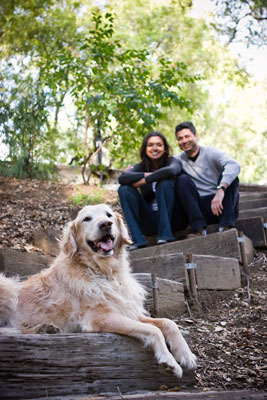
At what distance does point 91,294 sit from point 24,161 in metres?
5.34

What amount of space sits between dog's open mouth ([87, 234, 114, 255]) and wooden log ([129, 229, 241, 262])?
1.54 meters

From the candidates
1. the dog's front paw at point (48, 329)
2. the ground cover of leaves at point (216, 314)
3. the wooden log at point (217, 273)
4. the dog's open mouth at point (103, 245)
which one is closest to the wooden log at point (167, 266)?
the wooden log at point (217, 273)

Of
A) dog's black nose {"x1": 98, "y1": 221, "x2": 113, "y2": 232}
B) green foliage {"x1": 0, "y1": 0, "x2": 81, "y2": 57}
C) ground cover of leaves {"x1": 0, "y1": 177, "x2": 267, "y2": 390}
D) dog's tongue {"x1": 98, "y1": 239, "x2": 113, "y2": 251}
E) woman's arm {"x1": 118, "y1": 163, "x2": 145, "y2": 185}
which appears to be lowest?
ground cover of leaves {"x1": 0, "y1": 177, "x2": 267, "y2": 390}

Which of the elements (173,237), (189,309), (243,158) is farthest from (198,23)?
(189,309)

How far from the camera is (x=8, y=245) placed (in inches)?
204

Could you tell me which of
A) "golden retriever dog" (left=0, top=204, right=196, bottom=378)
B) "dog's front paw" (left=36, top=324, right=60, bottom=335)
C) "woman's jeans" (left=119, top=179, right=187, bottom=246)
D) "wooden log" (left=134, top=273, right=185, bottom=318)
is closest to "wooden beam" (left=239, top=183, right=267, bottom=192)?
"woman's jeans" (left=119, top=179, right=187, bottom=246)

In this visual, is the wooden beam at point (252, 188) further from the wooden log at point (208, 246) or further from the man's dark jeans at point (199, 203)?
the wooden log at point (208, 246)

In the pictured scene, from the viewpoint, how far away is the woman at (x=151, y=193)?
5.05 m

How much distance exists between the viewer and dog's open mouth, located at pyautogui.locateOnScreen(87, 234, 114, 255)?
10.6 ft

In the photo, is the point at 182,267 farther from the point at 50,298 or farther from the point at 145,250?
the point at 50,298

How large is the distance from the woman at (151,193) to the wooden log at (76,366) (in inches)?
101

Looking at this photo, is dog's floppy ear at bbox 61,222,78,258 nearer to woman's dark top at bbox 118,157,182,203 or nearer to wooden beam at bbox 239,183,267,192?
woman's dark top at bbox 118,157,182,203

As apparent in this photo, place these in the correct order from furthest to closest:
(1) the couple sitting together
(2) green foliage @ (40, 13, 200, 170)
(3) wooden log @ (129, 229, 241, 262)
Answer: (2) green foliage @ (40, 13, 200, 170)
(1) the couple sitting together
(3) wooden log @ (129, 229, 241, 262)

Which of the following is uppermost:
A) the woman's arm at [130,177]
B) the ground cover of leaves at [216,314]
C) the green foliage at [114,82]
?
the green foliage at [114,82]
